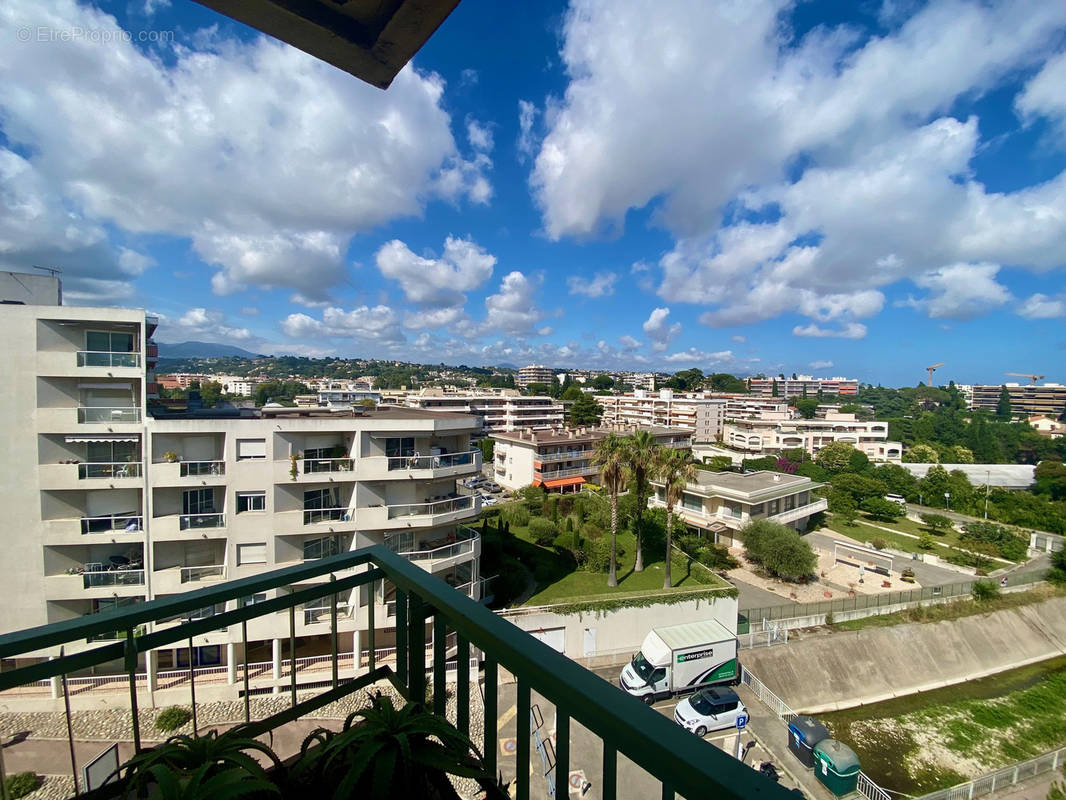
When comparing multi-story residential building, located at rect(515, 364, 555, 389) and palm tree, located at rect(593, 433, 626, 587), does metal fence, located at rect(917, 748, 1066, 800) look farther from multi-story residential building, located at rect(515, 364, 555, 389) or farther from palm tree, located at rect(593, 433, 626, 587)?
multi-story residential building, located at rect(515, 364, 555, 389)

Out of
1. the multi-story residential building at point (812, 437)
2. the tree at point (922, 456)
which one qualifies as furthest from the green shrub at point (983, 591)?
the tree at point (922, 456)

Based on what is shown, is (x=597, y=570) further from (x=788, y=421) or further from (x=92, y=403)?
(x=788, y=421)

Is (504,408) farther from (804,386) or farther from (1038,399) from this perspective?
(1038,399)

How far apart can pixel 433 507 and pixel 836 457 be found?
42012 mm

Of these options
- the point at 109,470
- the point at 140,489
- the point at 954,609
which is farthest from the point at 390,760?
the point at 954,609

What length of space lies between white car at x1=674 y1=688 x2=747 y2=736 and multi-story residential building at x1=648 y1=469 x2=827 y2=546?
1215 cm

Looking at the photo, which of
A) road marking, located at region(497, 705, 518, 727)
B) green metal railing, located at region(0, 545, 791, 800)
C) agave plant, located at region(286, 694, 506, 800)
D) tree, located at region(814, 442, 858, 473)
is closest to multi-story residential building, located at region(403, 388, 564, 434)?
tree, located at region(814, 442, 858, 473)

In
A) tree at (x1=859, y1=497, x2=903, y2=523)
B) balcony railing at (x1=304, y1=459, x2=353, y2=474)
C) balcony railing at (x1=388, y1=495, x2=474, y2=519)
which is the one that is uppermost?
balcony railing at (x1=304, y1=459, x2=353, y2=474)

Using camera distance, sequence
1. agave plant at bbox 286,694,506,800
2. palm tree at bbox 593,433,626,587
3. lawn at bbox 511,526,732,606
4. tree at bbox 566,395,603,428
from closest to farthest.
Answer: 1. agave plant at bbox 286,694,506,800
2. lawn at bbox 511,526,732,606
3. palm tree at bbox 593,433,626,587
4. tree at bbox 566,395,603,428

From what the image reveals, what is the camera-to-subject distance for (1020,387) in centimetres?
10544

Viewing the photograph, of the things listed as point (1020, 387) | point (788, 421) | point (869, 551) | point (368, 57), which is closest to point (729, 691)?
point (368, 57)

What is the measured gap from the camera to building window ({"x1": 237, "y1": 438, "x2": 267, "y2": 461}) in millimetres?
12651

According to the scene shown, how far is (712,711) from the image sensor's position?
11.6 metres

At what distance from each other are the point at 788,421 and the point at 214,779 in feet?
208
